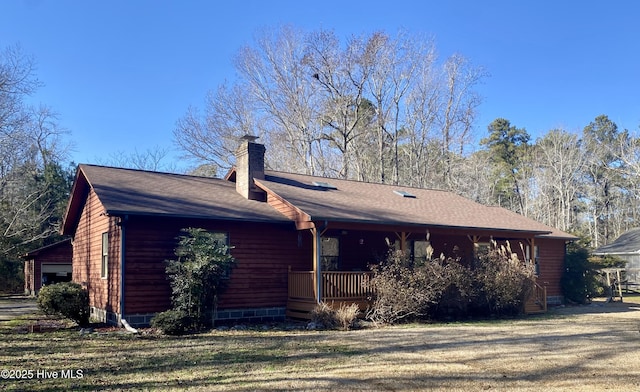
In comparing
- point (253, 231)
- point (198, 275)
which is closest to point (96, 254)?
point (253, 231)

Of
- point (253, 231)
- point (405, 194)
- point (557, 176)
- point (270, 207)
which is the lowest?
point (253, 231)

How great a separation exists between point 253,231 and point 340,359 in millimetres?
7186

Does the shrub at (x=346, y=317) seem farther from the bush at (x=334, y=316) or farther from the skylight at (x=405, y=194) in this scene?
the skylight at (x=405, y=194)

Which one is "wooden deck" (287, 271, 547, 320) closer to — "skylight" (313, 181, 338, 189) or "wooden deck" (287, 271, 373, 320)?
"wooden deck" (287, 271, 373, 320)

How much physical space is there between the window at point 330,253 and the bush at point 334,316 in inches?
113

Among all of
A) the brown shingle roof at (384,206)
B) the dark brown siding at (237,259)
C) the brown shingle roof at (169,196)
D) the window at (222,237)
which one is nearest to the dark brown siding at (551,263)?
the brown shingle roof at (384,206)

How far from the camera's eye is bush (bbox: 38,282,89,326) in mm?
13477

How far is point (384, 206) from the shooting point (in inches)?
725

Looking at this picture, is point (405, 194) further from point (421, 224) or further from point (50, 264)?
point (50, 264)

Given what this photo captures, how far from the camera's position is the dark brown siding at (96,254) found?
1426 centimetres

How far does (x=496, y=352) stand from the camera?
32.4ft

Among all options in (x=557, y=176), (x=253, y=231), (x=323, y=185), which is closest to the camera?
(x=253, y=231)

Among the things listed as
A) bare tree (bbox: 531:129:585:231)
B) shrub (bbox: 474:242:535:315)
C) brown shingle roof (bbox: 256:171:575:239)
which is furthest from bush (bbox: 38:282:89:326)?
bare tree (bbox: 531:129:585:231)

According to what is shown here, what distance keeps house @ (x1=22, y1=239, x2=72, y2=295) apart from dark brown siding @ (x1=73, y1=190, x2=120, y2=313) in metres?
8.81
